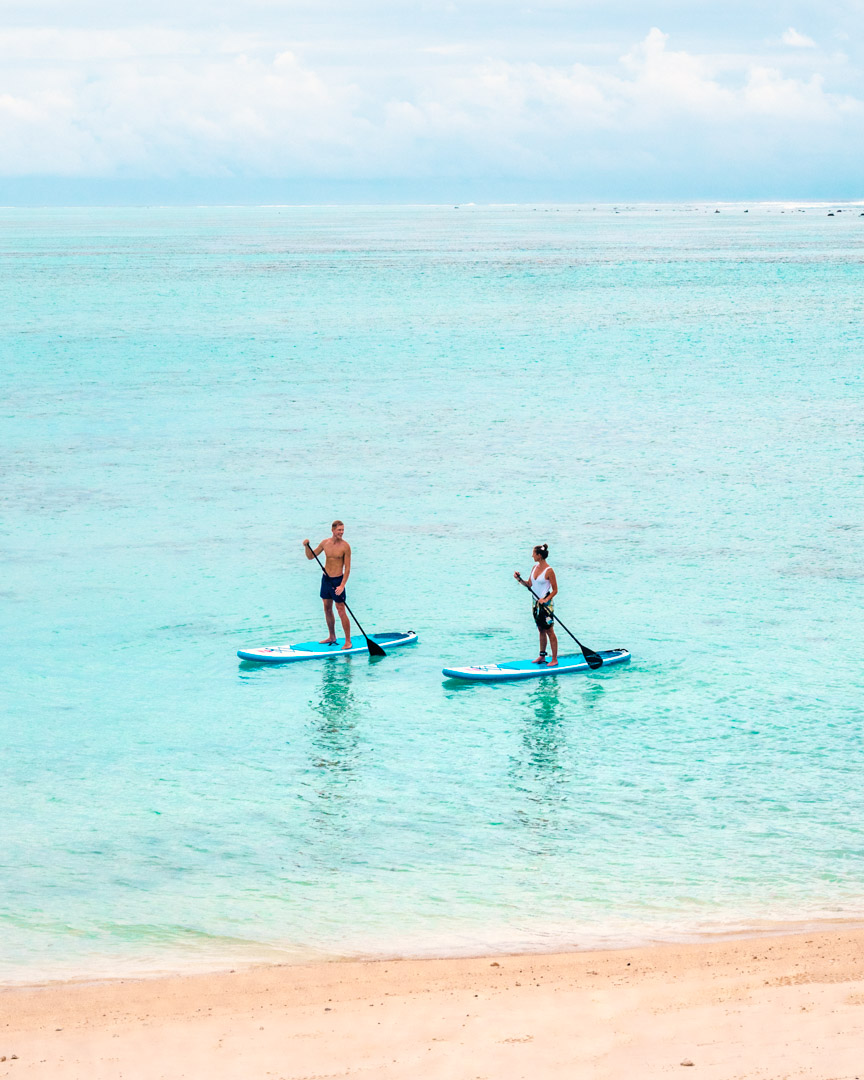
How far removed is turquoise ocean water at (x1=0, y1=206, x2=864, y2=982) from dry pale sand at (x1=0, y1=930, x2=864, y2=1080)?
0.83 meters

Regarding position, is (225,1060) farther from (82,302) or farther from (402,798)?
(82,302)

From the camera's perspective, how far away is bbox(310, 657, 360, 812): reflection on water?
15625 mm

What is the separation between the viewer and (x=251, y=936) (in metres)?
11.8

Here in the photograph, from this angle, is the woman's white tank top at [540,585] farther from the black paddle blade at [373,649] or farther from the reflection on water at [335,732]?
the reflection on water at [335,732]

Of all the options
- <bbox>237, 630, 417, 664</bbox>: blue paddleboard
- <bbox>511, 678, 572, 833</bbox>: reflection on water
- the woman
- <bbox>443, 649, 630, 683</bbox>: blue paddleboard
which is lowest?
<bbox>511, 678, 572, 833</bbox>: reflection on water

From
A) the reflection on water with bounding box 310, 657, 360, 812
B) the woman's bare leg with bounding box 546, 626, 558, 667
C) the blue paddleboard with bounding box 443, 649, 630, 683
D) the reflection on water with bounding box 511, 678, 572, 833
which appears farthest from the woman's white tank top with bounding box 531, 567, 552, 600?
the reflection on water with bounding box 310, 657, 360, 812

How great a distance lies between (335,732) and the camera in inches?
677

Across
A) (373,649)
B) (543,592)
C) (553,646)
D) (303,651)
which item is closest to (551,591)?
(543,592)

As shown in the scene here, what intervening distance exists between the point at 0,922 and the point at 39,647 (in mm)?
9216

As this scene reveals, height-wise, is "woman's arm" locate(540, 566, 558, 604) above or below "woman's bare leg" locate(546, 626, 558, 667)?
above

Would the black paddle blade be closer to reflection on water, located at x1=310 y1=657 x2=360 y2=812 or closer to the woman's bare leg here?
reflection on water, located at x1=310 y1=657 x2=360 y2=812

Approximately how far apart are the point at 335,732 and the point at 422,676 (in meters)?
2.40

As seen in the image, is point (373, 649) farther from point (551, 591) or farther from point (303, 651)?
point (551, 591)

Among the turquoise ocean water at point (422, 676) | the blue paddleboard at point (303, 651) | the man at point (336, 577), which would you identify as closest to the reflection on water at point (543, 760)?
the turquoise ocean water at point (422, 676)
